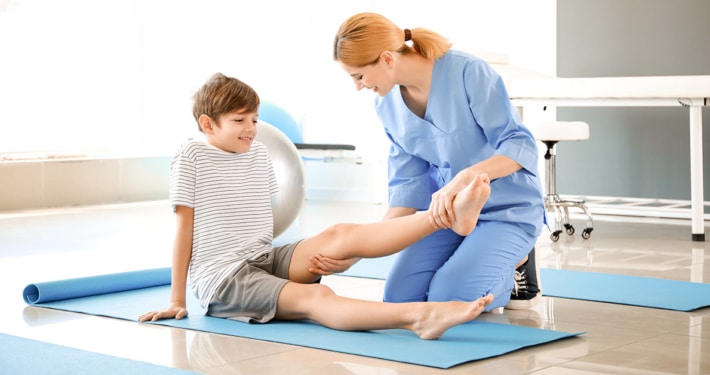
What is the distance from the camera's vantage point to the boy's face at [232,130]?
2629 mm

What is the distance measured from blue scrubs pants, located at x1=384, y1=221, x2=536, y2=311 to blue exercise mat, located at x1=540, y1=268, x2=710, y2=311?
0.37 m

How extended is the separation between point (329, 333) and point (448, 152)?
0.61 m

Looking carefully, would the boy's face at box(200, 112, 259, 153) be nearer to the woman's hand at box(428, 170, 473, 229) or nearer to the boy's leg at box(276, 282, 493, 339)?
the boy's leg at box(276, 282, 493, 339)

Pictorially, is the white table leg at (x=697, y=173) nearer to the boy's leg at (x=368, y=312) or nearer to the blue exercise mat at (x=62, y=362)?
the boy's leg at (x=368, y=312)

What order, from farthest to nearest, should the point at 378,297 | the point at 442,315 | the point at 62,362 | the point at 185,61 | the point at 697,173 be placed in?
the point at 185,61 < the point at 697,173 < the point at 378,297 < the point at 442,315 < the point at 62,362

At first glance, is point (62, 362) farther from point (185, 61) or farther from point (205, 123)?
point (185, 61)

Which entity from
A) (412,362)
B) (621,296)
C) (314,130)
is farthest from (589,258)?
(314,130)

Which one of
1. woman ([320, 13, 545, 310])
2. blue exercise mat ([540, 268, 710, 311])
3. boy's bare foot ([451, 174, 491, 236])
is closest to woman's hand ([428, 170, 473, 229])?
boy's bare foot ([451, 174, 491, 236])

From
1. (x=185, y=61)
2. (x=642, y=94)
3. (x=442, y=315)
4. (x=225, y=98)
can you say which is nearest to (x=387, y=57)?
(x=225, y=98)

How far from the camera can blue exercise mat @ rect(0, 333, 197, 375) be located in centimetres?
199

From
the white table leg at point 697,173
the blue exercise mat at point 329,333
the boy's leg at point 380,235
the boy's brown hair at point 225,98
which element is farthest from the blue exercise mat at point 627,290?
the white table leg at point 697,173

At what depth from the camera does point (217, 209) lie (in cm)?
259

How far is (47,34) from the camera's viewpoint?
6379 millimetres

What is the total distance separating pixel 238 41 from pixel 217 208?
495 cm
